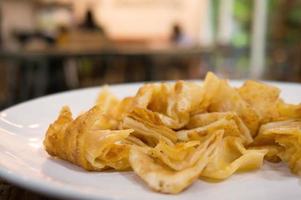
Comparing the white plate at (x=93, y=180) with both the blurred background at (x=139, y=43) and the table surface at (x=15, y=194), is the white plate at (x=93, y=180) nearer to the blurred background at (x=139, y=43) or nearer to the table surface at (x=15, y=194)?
the table surface at (x=15, y=194)

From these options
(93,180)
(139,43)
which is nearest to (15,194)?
(93,180)

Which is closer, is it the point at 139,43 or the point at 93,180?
the point at 93,180

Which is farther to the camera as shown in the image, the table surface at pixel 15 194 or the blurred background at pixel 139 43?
the blurred background at pixel 139 43

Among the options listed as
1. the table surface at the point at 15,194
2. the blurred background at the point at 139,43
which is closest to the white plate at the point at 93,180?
the table surface at the point at 15,194

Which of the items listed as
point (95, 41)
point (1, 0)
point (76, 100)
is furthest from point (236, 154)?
point (1, 0)

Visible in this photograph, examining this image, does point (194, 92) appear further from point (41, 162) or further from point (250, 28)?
point (250, 28)

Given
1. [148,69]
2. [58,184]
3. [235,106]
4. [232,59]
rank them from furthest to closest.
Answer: [232,59]
[148,69]
[235,106]
[58,184]

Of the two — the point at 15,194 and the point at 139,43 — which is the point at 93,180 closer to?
the point at 15,194

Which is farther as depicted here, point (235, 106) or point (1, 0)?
point (1, 0)
